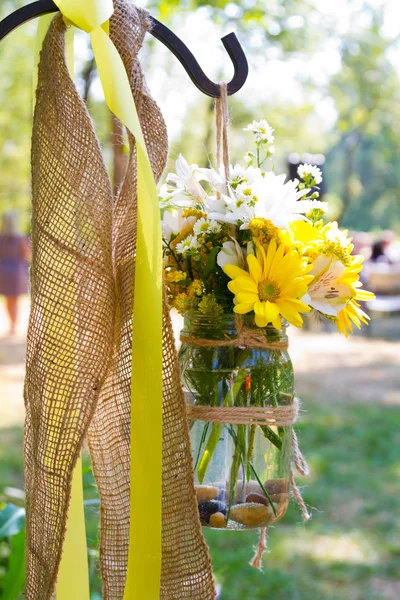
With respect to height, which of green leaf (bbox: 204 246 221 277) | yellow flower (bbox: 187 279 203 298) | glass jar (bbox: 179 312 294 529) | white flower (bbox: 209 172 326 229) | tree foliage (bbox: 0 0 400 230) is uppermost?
tree foliage (bbox: 0 0 400 230)

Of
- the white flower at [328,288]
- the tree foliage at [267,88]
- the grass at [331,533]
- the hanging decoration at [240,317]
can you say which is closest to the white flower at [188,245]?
the hanging decoration at [240,317]

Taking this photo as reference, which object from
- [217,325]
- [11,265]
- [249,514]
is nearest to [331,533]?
[249,514]

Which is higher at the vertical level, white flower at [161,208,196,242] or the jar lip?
white flower at [161,208,196,242]

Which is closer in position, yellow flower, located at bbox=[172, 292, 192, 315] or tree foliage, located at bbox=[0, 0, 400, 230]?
yellow flower, located at bbox=[172, 292, 192, 315]

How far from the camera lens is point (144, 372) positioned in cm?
81

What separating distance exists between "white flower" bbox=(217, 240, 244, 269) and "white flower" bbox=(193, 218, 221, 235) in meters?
0.03

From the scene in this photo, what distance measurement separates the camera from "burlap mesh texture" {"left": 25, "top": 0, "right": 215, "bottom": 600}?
33.0 inches

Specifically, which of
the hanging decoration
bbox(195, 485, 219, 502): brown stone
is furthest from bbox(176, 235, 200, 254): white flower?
bbox(195, 485, 219, 502): brown stone

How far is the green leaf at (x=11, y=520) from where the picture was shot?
179 cm

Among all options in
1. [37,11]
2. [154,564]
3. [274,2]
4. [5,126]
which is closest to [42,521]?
[154,564]

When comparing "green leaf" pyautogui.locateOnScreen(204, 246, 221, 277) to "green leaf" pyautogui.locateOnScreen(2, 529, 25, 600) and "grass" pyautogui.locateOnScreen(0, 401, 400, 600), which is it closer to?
"green leaf" pyautogui.locateOnScreen(2, 529, 25, 600)

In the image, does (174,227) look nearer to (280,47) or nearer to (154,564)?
(154,564)

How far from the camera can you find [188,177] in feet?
3.19

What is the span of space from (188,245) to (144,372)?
19 centimetres
